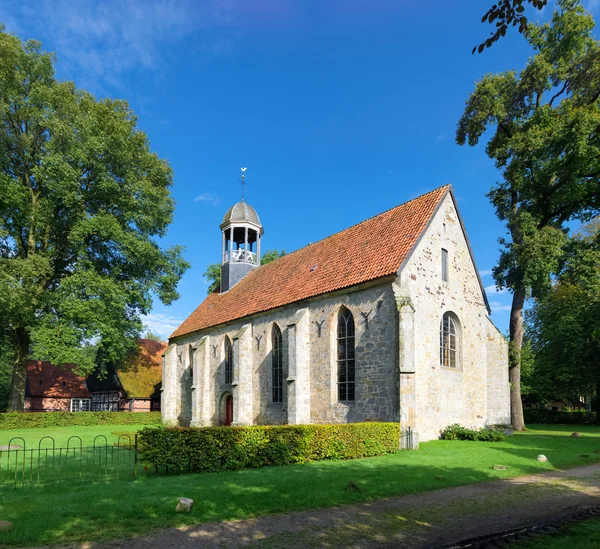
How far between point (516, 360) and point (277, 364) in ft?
45.6

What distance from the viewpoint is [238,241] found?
36031mm

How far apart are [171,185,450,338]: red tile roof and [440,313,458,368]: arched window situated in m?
4.17

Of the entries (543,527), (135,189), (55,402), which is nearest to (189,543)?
(543,527)

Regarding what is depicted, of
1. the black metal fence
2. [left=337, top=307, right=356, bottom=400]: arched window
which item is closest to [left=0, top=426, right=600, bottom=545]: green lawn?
the black metal fence

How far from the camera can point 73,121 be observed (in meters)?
28.5

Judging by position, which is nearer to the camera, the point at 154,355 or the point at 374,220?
the point at 374,220

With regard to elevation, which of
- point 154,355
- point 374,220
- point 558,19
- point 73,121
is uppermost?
point 558,19

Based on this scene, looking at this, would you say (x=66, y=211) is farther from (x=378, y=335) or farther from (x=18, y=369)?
(x=378, y=335)

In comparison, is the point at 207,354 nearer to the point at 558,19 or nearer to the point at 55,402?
the point at 55,402

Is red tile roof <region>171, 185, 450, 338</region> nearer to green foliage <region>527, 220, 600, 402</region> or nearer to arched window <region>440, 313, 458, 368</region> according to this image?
arched window <region>440, 313, 458, 368</region>

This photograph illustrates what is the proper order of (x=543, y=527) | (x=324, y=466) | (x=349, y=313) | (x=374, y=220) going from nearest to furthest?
(x=543, y=527)
(x=324, y=466)
(x=349, y=313)
(x=374, y=220)

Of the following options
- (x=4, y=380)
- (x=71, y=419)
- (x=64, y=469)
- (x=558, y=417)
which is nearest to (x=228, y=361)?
(x=71, y=419)

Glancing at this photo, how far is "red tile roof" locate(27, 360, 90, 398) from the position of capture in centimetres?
4252

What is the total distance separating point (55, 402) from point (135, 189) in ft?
80.2
